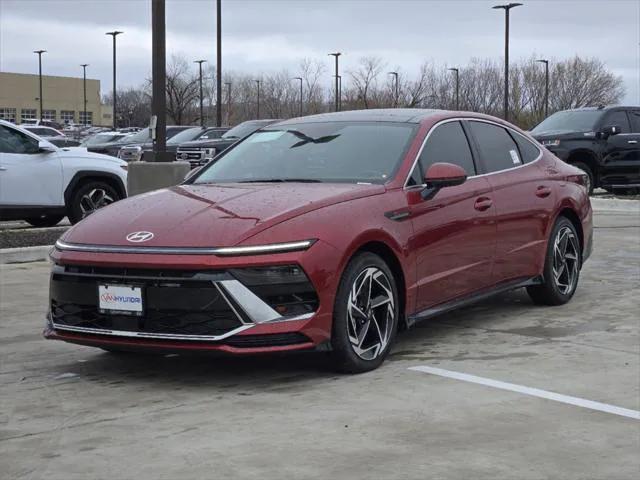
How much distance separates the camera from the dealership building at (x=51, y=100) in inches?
4897

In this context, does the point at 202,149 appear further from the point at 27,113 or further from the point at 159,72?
A: the point at 27,113

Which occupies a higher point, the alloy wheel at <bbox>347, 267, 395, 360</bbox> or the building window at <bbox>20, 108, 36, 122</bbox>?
the building window at <bbox>20, 108, 36, 122</bbox>

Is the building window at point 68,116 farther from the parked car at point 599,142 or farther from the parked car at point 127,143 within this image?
the parked car at point 599,142

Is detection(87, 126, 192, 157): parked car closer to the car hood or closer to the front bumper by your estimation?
the car hood

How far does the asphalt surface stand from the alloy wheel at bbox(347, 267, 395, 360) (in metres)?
0.16

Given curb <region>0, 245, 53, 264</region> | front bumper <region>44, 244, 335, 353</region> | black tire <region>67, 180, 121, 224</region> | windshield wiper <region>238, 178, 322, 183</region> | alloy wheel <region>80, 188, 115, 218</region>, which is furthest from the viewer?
alloy wheel <region>80, 188, 115, 218</region>

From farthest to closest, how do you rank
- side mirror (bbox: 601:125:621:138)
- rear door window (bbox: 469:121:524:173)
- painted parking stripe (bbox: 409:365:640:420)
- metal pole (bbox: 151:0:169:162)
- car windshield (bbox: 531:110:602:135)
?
1. car windshield (bbox: 531:110:602:135)
2. side mirror (bbox: 601:125:621:138)
3. metal pole (bbox: 151:0:169:162)
4. rear door window (bbox: 469:121:524:173)
5. painted parking stripe (bbox: 409:365:640:420)

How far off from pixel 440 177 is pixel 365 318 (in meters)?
1.11

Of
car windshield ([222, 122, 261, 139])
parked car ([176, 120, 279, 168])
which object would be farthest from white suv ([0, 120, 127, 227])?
car windshield ([222, 122, 261, 139])

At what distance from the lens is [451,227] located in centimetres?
632

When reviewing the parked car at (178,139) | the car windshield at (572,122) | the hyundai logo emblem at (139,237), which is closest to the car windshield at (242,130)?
the parked car at (178,139)

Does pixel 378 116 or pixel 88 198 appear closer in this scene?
pixel 378 116

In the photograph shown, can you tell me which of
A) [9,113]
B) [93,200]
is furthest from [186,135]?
[9,113]

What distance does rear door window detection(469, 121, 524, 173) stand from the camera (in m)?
7.09
